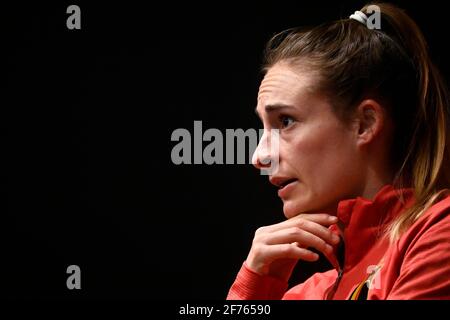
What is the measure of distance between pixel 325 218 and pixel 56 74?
98 centimetres

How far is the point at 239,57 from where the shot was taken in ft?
→ 6.72

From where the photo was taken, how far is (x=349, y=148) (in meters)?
1.46

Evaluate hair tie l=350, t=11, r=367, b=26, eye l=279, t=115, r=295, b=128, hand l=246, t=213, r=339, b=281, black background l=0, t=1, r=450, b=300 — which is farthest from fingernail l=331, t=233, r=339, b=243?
black background l=0, t=1, r=450, b=300

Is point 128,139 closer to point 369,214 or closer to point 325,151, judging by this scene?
point 325,151

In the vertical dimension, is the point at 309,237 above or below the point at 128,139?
below

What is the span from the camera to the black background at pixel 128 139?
2.02 m

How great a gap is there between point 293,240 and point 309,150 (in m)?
0.18

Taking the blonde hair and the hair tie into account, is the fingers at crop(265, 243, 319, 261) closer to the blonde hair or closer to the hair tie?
the blonde hair

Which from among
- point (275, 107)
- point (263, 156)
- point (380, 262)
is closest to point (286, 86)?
point (275, 107)

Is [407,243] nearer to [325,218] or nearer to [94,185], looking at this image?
[325,218]

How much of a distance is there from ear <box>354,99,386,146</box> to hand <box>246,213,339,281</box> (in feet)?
0.59

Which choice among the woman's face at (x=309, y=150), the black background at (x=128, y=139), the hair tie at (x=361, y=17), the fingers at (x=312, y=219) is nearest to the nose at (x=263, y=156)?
the woman's face at (x=309, y=150)
